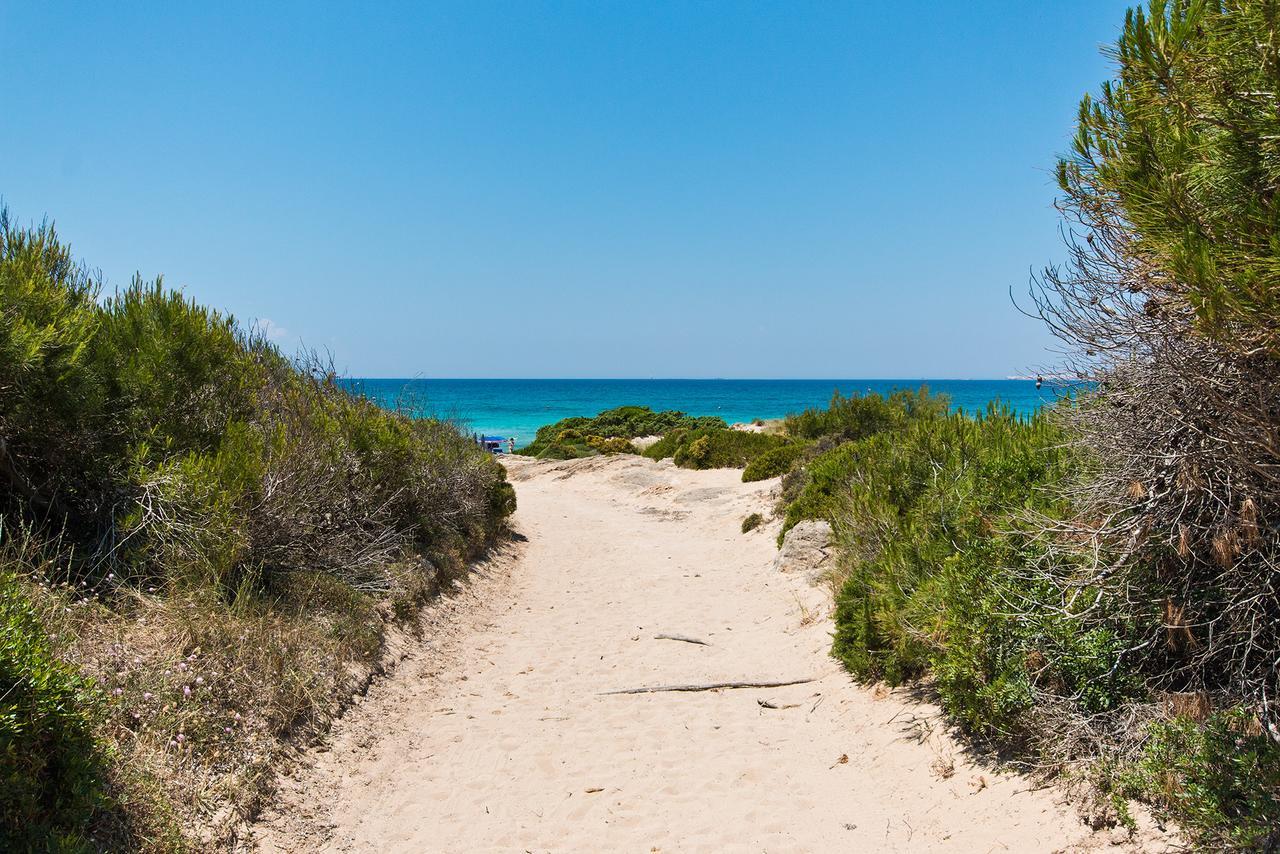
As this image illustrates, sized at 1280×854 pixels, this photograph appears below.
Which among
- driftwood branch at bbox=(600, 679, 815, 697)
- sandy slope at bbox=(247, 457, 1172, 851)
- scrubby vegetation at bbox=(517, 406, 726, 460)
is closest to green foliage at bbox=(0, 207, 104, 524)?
sandy slope at bbox=(247, 457, 1172, 851)

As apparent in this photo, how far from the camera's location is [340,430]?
9.42 m

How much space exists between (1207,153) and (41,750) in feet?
18.8

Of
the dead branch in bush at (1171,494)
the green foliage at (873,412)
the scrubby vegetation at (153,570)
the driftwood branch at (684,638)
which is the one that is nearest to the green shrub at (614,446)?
the green foliage at (873,412)

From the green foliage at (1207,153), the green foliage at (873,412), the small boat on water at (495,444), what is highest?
the green foliage at (1207,153)

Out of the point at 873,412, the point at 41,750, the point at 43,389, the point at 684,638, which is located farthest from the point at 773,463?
the point at 41,750

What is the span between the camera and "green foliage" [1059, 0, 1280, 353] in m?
2.86

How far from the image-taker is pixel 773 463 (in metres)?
→ 19.7

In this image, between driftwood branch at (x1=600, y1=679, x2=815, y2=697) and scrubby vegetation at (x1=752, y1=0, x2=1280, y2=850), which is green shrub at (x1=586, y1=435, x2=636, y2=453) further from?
scrubby vegetation at (x1=752, y1=0, x2=1280, y2=850)

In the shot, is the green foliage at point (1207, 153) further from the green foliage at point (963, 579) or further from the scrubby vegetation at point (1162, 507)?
the green foliage at point (963, 579)

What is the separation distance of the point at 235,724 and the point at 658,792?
2.93 m

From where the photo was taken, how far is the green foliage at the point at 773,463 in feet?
63.2

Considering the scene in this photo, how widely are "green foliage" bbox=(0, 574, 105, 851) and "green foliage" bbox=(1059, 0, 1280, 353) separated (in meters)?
5.11

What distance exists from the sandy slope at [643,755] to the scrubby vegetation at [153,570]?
656 mm

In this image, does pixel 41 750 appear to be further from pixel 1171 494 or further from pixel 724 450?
pixel 724 450
